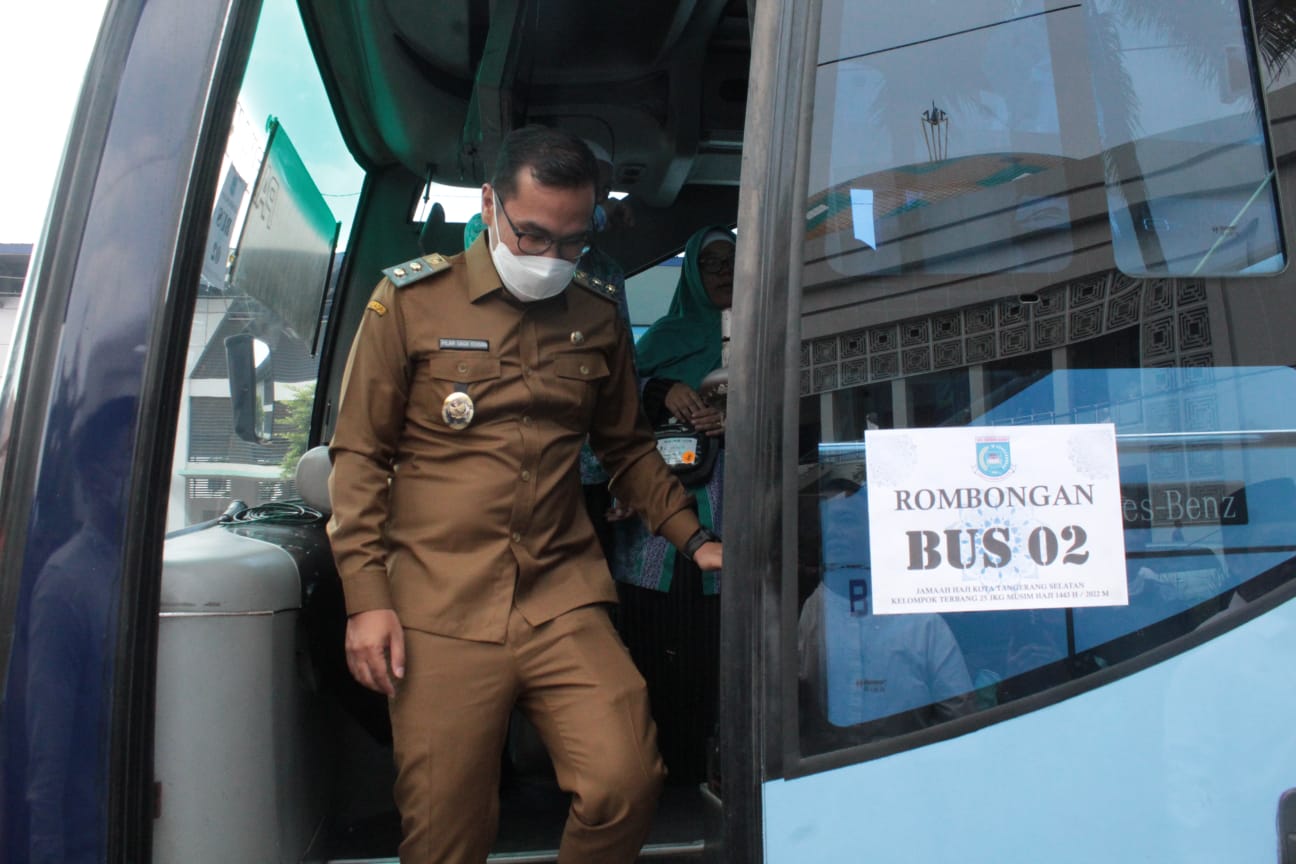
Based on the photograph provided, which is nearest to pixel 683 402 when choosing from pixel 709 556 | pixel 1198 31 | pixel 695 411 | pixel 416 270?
pixel 695 411

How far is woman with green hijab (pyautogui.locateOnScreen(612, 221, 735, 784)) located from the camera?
101 inches

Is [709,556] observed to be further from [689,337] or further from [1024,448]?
[689,337]

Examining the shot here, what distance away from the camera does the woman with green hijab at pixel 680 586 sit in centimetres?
255

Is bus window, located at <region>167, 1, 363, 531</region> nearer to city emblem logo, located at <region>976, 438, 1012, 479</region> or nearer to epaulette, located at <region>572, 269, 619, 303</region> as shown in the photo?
epaulette, located at <region>572, 269, 619, 303</region>

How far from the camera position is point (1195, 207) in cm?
136

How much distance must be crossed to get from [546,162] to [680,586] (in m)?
1.27

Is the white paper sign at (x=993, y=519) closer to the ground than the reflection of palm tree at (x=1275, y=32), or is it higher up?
closer to the ground

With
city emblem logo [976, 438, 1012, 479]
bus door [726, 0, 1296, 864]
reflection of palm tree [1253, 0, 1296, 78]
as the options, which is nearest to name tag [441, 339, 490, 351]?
bus door [726, 0, 1296, 864]

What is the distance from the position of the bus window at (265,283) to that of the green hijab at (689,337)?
934 millimetres

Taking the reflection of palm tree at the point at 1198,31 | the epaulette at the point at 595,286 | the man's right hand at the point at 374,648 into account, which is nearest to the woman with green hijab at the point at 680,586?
the epaulette at the point at 595,286

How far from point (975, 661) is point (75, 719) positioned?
1.13m

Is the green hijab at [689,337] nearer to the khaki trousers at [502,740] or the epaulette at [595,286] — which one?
the epaulette at [595,286]

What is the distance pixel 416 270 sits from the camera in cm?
185

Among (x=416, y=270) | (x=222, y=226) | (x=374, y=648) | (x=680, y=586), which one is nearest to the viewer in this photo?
(x=222, y=226)
